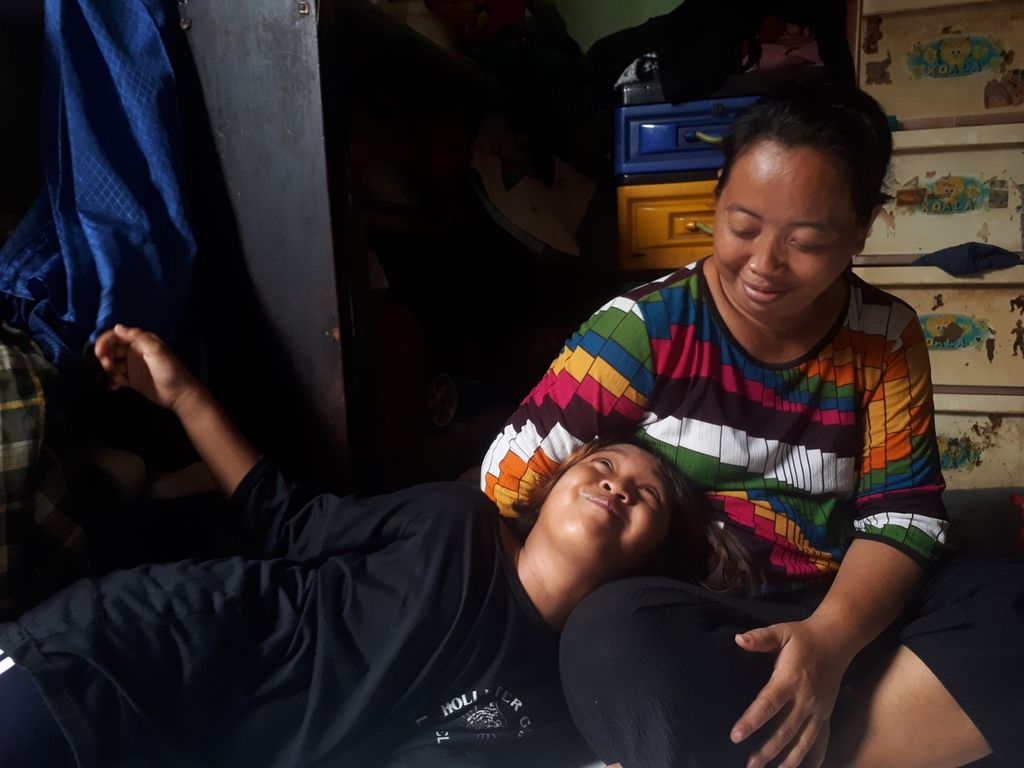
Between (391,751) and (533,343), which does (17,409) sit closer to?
(391,751)

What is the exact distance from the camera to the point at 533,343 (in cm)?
203

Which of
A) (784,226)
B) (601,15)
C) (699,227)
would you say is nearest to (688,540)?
(784,226)

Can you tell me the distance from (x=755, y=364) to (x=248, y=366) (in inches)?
27.3

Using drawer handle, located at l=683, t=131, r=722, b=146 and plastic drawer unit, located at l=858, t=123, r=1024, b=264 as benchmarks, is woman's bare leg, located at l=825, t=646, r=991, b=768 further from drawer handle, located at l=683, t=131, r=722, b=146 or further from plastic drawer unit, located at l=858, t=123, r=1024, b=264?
drawer handle, located at l=683, t=131, r=722, b=146

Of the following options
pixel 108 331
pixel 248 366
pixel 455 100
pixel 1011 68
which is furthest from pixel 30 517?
pixel 1011 68

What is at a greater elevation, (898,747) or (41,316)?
(41,316)

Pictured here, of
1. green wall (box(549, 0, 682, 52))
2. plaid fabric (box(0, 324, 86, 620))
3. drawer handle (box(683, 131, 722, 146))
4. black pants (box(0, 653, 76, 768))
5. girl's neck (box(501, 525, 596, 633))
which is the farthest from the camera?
green wall (box(549, 0, 682, 52))

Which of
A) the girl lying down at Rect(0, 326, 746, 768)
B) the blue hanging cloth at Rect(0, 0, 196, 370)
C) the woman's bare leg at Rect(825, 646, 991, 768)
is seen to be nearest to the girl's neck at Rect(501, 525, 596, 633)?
the girl lying down at Rect(0, 326, 746, 768)

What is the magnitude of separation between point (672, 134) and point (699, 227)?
0.78ft

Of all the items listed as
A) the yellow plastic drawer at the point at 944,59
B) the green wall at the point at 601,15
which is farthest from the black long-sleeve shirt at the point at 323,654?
the green wall at the point at 601,15

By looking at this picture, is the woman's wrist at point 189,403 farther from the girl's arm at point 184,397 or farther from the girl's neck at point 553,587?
the girl's neck at point 553,587

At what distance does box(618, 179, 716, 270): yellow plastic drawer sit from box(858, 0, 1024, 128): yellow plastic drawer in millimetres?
441

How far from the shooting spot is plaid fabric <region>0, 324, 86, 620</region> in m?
0.81

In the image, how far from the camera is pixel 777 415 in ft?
3.06
